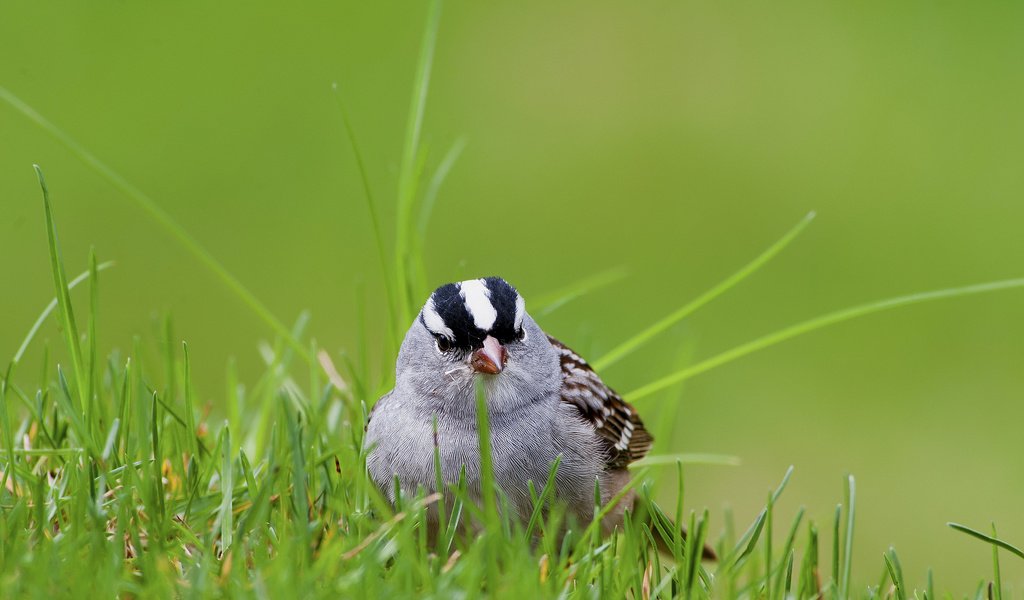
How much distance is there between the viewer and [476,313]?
3336 mm

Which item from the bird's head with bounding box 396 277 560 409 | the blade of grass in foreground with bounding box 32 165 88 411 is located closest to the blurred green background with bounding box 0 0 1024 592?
the bird's head with bounding box 396 277 560 409

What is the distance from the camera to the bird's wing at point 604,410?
3.54m

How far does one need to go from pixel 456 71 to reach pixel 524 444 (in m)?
5.74

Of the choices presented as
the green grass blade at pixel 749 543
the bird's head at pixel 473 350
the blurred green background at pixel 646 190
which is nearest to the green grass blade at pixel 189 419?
the bird's head at pixel 473 350

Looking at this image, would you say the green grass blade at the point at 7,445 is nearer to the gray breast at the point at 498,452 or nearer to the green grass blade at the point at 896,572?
the gray breast at the point at 498,452

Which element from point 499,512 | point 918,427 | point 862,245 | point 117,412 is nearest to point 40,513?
point 117,412

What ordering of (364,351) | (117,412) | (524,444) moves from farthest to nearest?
(364,351)
(524,444)
(117,412)

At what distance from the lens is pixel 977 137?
820 centimetres

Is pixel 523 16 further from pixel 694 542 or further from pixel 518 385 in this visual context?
pixel 694 542

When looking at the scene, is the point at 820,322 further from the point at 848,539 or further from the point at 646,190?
the point at 646,190

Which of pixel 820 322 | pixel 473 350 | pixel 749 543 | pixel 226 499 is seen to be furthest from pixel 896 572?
pixel 226 499

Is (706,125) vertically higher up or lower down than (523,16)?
lower down

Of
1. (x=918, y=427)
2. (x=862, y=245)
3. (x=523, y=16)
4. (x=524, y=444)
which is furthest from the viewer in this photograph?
(x=523, y=16)

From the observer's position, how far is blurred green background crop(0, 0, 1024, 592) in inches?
270
